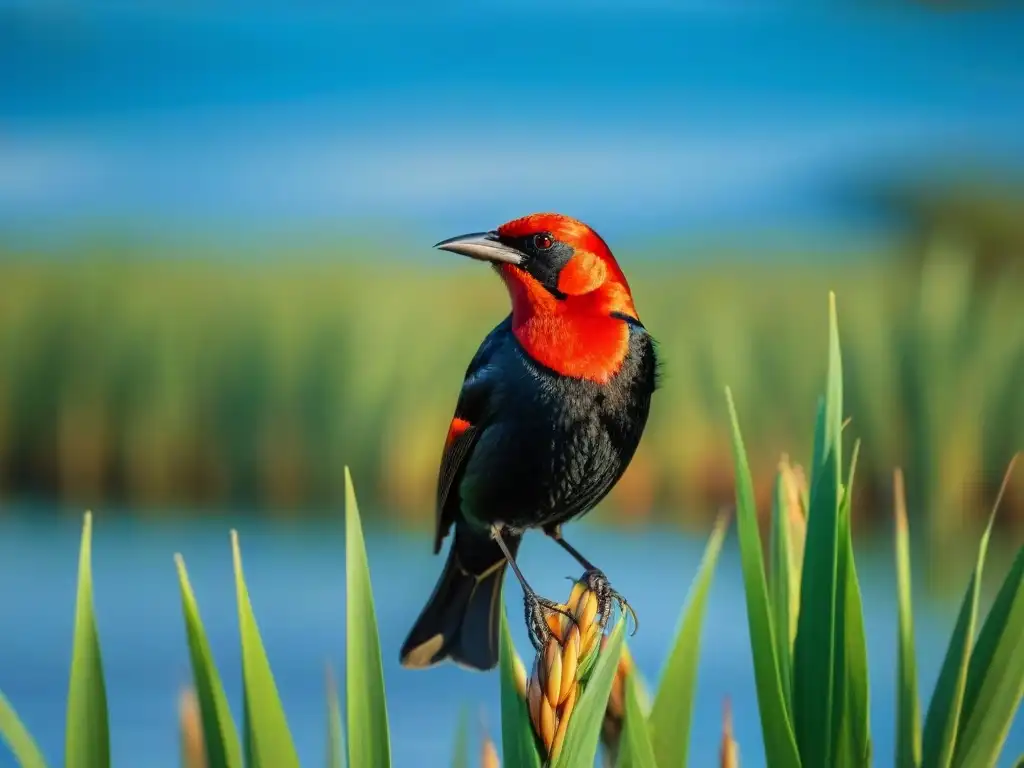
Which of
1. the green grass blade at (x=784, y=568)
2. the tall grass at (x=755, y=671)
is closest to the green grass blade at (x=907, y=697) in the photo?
the tall grass at (x=755, y=671)

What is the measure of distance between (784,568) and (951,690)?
0.61ft

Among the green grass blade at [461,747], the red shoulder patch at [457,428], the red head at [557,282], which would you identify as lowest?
the green grass blade at [461,747]

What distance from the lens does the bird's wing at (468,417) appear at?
4.51 feet

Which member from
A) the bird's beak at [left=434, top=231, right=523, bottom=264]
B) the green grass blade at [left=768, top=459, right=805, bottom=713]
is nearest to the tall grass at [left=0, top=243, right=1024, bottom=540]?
the bird's beak at [left=434, top=231, right=523, bottom=264]

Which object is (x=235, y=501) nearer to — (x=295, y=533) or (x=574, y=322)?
(x=295, y=533)

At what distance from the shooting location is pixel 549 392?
129 cm

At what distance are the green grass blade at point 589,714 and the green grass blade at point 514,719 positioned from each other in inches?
0.8

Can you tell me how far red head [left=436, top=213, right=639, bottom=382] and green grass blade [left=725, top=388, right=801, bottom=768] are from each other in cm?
30

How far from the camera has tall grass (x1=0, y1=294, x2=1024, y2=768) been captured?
0.86 metres

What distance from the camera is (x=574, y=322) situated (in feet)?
4.29

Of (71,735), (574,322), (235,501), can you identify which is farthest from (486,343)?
(235,501)

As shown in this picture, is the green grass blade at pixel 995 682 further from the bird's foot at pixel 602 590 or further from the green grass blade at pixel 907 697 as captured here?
the bird's foot at pixel 602 590

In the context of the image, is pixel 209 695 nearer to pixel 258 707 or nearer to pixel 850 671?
pixel 258 707

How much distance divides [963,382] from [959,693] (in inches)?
81.5
